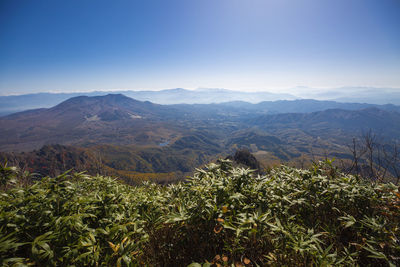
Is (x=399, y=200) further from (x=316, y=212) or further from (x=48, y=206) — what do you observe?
(x=48, y=206)

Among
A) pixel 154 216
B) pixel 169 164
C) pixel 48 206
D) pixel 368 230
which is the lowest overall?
pixel 169 164

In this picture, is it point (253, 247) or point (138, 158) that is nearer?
point (253, 247)

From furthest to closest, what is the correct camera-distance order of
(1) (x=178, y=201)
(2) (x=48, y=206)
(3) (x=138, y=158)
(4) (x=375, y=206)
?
(3) (x=138, y=158), (1) (x=178, y=201), (4) (x=375, y=206), (2) (x=48, y=206)

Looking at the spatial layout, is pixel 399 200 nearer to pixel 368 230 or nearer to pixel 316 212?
pixel 368 230

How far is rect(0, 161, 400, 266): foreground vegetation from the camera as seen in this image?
1847 millimetres

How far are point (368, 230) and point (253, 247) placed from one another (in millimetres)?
1787

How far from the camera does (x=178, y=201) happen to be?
10.7 feet

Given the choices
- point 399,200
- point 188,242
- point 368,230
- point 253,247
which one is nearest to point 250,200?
point 253,247

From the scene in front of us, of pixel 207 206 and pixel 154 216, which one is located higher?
pixel 207 206

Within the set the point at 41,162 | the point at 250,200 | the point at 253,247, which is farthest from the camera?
the point at 41,162

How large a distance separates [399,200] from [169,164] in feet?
586

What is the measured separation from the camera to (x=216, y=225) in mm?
2318

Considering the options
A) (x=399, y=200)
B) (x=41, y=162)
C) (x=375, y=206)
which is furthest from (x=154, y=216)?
(x=41, y=162)

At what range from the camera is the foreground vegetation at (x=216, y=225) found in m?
1.85
